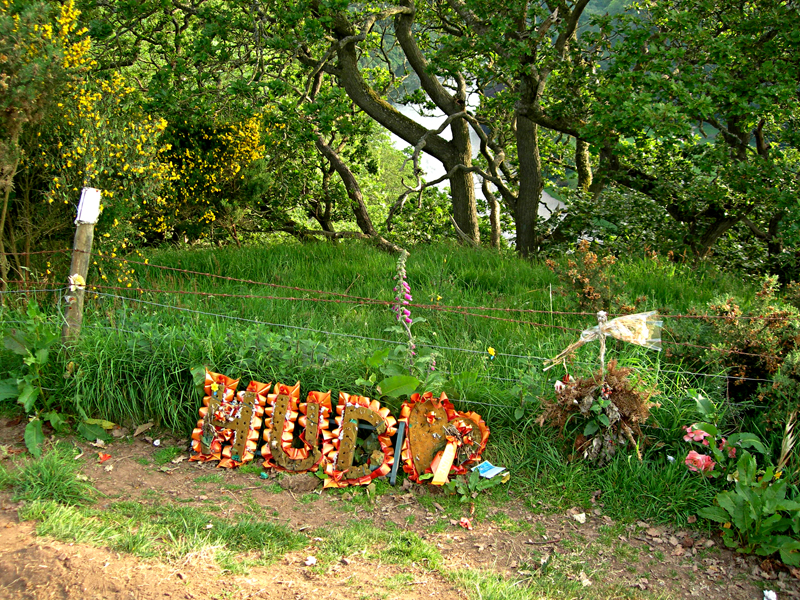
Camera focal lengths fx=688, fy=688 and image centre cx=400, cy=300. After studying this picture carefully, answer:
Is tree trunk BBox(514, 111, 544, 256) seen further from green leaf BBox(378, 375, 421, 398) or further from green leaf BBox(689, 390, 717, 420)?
green leaf BBox(378, 375, 421, 398)

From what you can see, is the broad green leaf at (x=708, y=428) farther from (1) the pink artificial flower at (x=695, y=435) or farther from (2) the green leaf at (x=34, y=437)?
(2) the green leaf at (x=34, y=437)

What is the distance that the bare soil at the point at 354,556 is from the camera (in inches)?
131

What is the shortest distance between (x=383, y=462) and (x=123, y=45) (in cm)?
822

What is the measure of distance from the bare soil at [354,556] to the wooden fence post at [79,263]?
2.80 ft

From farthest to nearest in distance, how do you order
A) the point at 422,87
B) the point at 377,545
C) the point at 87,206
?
the point at 422,87, the point at 87,206, the point at 377,545

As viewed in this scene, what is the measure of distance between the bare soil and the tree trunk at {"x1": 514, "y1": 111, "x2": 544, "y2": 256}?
19.1 feet

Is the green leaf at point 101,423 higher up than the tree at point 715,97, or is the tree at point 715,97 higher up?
the tree at point 715,97

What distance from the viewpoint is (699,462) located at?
4227mm

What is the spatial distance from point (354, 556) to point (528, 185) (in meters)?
6.99

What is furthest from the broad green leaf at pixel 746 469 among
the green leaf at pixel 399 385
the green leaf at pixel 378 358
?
the green leaf at pixel 378 358

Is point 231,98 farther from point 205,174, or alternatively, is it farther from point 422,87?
point 422,87

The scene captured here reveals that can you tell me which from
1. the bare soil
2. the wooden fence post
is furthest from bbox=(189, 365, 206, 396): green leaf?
the wooden fence post

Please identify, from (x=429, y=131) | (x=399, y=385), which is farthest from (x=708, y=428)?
(x=429, y=131)

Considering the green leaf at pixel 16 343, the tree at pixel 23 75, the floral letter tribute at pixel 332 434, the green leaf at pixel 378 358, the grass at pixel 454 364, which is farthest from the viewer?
the tree at pixel 23 75
